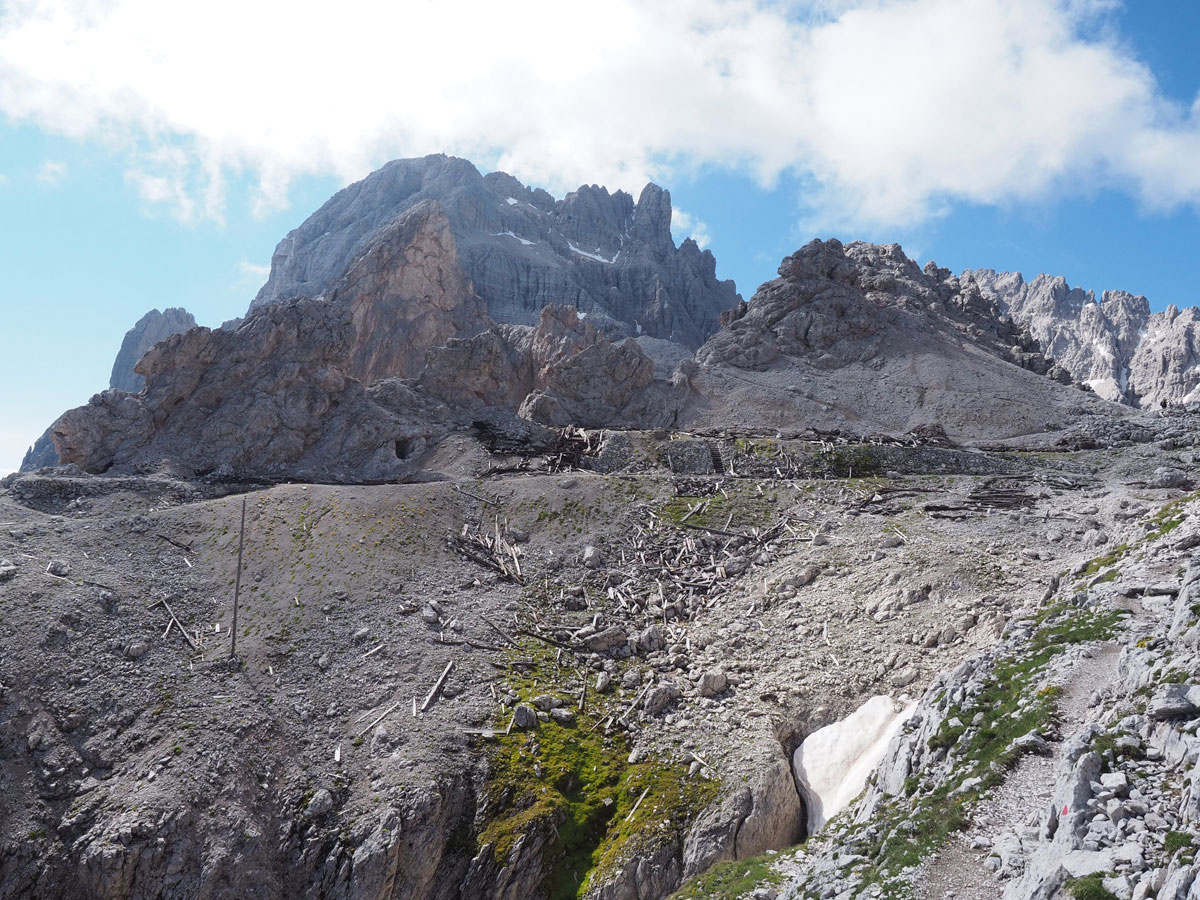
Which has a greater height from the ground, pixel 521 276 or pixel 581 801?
pixel 521 276

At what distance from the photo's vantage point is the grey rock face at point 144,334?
17288 cm

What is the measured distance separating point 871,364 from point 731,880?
80800 mm

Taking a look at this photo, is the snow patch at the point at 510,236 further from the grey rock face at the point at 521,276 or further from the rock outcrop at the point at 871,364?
the rock outcrop at the point at 871,364

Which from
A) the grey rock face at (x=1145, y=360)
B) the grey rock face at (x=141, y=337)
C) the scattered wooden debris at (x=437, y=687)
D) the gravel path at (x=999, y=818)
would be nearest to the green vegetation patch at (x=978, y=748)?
the gravel path at (x=999, y=818)

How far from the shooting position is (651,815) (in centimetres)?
2639

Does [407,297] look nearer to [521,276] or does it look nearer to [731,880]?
[521,276]

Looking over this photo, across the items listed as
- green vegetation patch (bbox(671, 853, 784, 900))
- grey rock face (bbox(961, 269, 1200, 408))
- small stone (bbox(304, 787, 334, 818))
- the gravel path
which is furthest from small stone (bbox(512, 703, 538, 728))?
grey rock face (bbox(961, 269, 1200, 408))

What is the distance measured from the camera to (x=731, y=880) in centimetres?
2181

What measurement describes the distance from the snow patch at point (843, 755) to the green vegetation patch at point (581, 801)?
3.41 metres

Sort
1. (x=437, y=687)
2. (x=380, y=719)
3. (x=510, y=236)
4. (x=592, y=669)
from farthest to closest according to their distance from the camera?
(x=510, y=236) < (x=592, y=669) < (x=437, y=687) < (x=380, y=719)

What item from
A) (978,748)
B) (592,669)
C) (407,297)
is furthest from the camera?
(407,297)

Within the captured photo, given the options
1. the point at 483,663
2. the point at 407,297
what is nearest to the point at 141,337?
the point at 407,297

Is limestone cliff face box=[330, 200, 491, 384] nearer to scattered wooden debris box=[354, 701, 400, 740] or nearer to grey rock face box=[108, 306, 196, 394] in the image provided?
grey rock face box=[108, 306, 196, 394]

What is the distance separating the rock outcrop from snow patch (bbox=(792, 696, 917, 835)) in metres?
54.3
